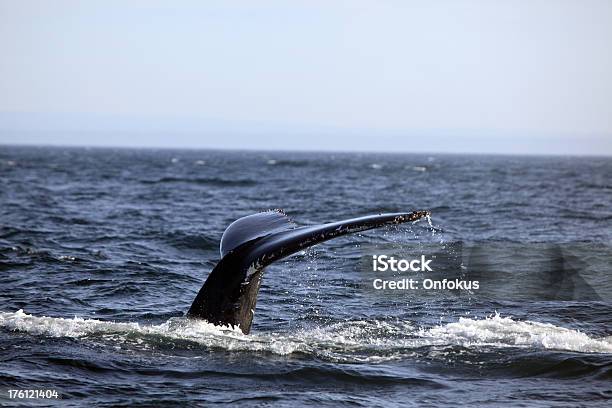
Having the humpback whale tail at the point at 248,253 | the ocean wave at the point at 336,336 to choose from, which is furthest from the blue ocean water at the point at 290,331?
the humpback whale tail at the point at 248,253

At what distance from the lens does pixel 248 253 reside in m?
8.17

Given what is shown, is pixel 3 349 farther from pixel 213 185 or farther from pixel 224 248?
pixel 213 185

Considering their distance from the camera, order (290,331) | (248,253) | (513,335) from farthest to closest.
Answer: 1. (290,331)
2. (513,335)
3. (248,253)

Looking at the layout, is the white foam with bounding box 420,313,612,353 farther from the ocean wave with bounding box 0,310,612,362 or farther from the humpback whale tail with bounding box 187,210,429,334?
the humpback whale tail with bounding box 187,210,429,334

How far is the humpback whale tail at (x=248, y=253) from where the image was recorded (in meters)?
7.67

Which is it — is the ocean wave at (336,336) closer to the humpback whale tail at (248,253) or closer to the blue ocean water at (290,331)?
the blue ocean water at (290,331)

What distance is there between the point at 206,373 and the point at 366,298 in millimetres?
5209

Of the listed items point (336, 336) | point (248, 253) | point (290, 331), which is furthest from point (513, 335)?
point (248, 253)

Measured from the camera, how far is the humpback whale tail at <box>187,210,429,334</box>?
7672 millimetres

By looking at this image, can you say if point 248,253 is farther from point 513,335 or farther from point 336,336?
point 513,335

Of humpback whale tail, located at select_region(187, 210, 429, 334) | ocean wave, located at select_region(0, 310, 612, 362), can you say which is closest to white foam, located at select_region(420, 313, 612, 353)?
ocean wave, located at select_region(0, 310, 612, 362)

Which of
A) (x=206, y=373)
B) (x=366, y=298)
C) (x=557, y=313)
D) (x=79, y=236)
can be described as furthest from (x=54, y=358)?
(x=79, y=236)

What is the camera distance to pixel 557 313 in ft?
38.6

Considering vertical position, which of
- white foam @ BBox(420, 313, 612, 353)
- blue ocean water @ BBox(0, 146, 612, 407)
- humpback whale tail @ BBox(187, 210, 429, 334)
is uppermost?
humpback whale tail @ BBox(187, 210, 429, 334)
